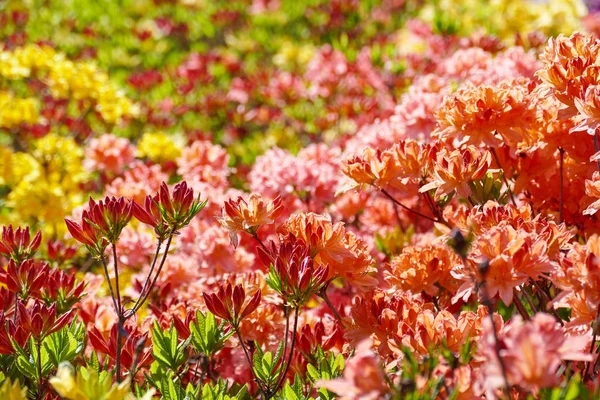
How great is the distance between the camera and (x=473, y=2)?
223 inches

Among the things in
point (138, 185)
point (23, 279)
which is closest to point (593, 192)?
point (23, 279)

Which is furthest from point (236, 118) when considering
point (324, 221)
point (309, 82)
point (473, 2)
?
point (324, 221)

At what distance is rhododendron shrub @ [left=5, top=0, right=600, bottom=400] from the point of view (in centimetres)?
131

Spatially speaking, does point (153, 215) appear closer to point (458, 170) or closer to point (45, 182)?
point (458, 170)

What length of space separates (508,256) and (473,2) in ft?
15.6

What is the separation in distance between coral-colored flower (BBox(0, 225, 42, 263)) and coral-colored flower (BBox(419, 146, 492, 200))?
102 cm

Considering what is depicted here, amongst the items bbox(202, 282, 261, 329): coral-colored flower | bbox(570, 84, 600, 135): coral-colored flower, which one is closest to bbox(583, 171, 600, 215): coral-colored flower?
bbox(570, 84, 600, 135): coral-colored flower

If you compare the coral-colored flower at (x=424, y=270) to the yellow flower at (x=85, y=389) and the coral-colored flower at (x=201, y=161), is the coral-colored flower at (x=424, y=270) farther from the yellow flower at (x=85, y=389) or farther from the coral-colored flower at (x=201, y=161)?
the coral-colored flower at (x=201, y=161)

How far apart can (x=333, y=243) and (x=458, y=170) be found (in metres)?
0.36

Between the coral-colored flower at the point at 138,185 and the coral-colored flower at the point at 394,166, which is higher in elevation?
the coral-colored flower at the point at 138,185

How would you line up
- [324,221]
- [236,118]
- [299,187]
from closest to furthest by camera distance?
[324,221], [299,187], [236,118]

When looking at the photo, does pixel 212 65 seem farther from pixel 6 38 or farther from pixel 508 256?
pixel 508 256

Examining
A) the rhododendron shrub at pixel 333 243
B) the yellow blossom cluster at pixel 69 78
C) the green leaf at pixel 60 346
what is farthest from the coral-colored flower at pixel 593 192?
the yellow blossom cluster at pixel 69 78

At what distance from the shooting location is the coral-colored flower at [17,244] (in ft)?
5.80
